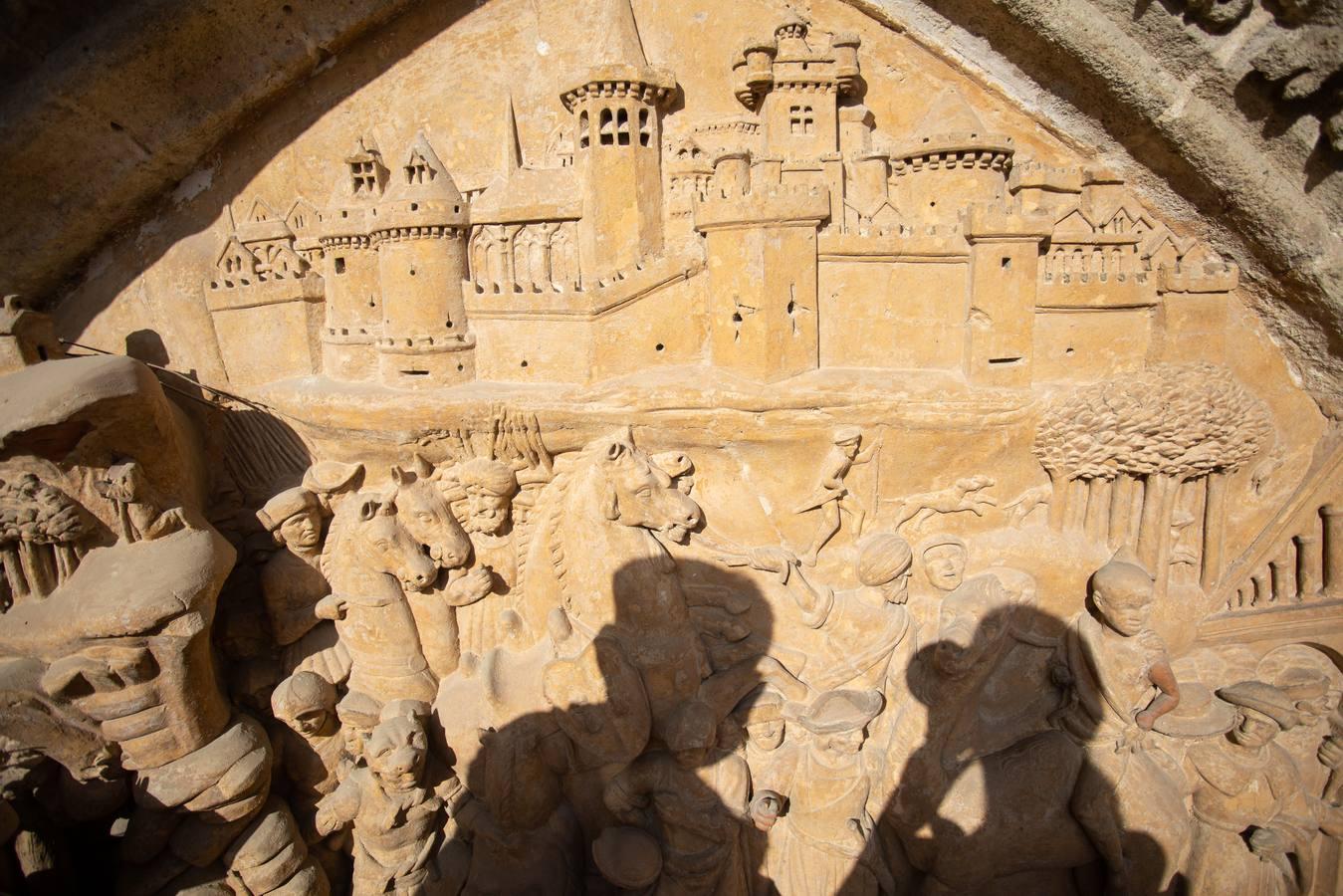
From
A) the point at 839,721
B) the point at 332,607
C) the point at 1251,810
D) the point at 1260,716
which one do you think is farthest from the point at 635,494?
the point at 1251,810

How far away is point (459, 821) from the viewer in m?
5.04

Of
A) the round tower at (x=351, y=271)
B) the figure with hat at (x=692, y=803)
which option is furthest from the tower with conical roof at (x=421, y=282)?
the figure with hat at (x=692, y=803)

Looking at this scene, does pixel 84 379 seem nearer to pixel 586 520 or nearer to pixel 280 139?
pixel 280 139

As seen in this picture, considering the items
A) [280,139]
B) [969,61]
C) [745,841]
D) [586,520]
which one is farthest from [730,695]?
[280,139]

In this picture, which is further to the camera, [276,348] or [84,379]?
[276,348]

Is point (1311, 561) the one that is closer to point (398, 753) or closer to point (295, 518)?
point (398, 753)

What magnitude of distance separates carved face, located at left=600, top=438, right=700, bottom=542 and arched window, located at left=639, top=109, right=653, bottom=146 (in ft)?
8.98

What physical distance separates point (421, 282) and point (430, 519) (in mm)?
1925

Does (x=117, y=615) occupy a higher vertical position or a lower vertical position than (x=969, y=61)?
lower

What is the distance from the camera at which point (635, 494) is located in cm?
473

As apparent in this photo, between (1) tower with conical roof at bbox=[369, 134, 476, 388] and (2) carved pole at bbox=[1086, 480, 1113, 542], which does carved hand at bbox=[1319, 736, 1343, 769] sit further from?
(1) tower with conical roof at bbox=[369, 134, 476, 388]

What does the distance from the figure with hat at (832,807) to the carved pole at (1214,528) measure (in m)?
2.57

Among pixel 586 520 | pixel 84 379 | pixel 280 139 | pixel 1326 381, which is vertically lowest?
pixel 586 520

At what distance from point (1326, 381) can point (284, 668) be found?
808 centimetres
